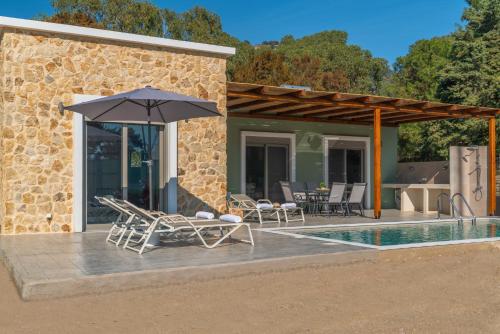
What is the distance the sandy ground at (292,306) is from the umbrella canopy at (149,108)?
2.87 meters

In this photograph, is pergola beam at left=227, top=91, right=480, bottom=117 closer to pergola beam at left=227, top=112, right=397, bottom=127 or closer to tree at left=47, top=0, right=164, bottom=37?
pergola beam at left=227, top=112, right=397, bottom=127

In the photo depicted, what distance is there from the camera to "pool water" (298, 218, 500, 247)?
8594 millimetres

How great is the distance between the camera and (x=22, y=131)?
Result: 9266 mm

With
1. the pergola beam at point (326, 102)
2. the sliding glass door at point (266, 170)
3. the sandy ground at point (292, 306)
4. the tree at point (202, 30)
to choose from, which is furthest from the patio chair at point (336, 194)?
the tree at point (202, 30)

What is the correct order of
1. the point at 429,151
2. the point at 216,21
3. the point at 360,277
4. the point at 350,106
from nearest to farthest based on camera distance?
the point at 360,277 < the point at 350,106 < the point at 429,151 < the point at 216,21

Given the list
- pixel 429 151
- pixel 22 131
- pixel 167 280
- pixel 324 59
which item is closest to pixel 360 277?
pixel 167 280

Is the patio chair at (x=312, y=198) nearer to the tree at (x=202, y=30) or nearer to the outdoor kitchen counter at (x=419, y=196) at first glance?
the outdoor kitchen counter at (x=419, y=196)

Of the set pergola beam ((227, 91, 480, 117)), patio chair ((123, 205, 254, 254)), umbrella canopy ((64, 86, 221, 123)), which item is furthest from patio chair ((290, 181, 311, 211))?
patio chair ((123, 205, 254, 254))

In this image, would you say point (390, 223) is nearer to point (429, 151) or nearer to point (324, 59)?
Answer: point (429, 151)

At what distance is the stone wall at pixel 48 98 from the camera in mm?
9195

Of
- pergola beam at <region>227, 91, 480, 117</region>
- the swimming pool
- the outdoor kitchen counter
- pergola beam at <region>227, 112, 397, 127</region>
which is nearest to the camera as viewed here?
the swimming pool

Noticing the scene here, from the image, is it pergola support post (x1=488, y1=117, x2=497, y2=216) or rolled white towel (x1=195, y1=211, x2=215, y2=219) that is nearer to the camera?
rolled white towel (x1=195, y1=211, x2=215, y2=219)

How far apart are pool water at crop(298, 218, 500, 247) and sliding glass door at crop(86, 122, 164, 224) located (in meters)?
3.22

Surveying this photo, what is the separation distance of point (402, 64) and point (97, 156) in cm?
2848
